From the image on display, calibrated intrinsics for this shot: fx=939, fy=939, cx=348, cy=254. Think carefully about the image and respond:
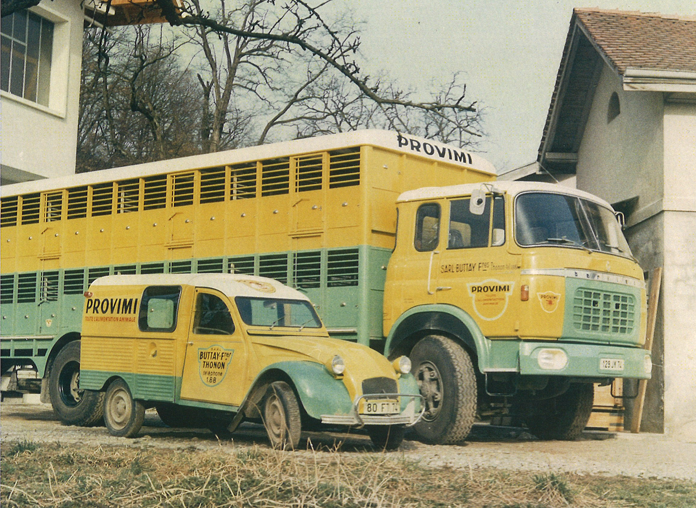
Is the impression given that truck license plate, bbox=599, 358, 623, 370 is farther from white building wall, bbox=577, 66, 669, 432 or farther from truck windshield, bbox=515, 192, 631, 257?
white building wall, bbox=577, 66, 669, 432

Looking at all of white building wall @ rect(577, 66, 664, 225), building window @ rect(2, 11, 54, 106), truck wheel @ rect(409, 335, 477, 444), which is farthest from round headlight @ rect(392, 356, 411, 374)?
building window @ rect(2, 11, 54, 106)

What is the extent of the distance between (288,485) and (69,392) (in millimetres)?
8352

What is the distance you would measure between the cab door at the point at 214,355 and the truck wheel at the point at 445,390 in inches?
87.3

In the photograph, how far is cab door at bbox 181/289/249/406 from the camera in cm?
1041

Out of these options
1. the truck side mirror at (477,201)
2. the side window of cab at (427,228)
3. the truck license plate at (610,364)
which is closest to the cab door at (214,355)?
the side window of cab at (427,228)

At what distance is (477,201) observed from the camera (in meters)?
11.0

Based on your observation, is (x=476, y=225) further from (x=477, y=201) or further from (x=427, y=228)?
(x=427, y=228)

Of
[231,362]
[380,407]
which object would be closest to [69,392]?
[231,362]

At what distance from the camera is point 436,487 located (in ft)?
23.6

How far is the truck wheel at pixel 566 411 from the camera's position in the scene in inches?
492

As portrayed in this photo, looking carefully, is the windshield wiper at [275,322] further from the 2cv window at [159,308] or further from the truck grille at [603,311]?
the truck grille at [603,311]

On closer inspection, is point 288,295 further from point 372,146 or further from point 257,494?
point 257,494

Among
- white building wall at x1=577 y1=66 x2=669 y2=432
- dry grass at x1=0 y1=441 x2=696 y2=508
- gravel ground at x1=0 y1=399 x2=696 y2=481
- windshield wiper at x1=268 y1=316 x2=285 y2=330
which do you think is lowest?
gravel ground at x1=0 y1=399 x2=696 y2=481

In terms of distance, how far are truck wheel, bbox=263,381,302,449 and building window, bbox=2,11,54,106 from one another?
13.2m
